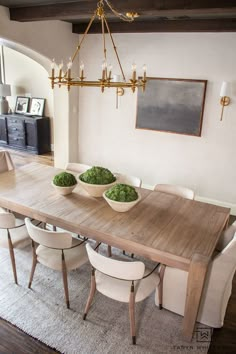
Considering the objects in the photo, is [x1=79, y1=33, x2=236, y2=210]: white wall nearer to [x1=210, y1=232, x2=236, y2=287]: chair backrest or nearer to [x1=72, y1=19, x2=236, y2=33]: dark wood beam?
[x1=72, y1=19, x2=236, y2=33]: dark wood beam

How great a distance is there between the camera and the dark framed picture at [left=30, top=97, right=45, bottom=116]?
707 cm

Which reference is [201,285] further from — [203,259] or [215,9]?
[215,9]

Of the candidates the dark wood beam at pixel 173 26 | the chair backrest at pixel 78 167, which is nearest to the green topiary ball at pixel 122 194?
the chair backrest at pixel 78 167

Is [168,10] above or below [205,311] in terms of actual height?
above

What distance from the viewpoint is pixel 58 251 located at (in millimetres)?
2553

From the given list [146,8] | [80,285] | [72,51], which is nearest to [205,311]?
[80,285]

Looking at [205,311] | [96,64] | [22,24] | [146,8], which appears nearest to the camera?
[205,311]

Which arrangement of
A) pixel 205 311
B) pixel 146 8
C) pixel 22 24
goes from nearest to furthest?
pixel 205 311, pixel 146 8, pixel 22 24

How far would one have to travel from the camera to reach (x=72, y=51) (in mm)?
5074

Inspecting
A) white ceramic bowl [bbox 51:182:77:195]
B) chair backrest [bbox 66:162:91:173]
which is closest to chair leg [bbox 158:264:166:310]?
white ceramic bowl [bbox 51:182:77:195]

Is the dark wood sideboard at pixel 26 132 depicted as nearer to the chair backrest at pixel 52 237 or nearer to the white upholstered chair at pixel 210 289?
the chair backrest at pixel 52 237

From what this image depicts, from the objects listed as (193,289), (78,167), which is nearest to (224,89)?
(78,167)

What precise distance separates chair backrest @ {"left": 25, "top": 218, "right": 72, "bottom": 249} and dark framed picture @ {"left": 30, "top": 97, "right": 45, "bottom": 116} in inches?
209

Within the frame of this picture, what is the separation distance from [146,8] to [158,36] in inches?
58.8
